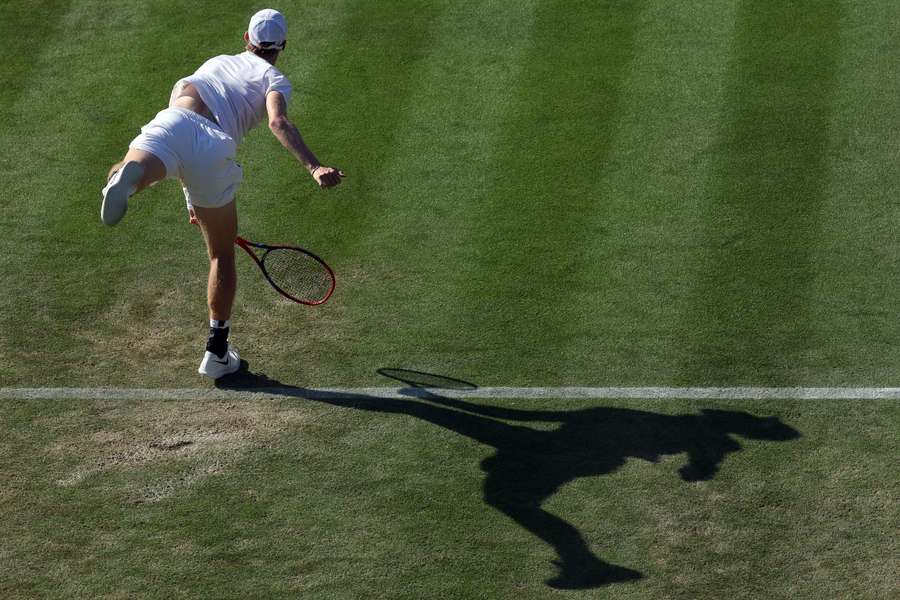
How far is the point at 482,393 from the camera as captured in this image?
896 cm

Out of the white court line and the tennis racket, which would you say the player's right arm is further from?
the white court line

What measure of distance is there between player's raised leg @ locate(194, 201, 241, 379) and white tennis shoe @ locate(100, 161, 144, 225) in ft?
2.62

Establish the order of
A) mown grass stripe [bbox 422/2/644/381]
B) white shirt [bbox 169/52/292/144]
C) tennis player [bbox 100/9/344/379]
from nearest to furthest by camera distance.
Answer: tennis player [bbox 100/9/344/379]
white shirt [bbox 169/52/292/144]
mown grass stripe [bbox 422/2/644/381]

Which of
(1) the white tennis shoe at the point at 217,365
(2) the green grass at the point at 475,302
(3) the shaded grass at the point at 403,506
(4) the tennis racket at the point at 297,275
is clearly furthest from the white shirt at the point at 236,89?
(3) the shaded grass at the point at 403,506

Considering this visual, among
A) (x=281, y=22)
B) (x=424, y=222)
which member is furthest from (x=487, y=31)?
(x=281, y=22)

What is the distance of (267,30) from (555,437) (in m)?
3.39

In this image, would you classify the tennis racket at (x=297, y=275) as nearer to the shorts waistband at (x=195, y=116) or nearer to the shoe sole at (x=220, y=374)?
the shoe sole at (x=220, y=374)

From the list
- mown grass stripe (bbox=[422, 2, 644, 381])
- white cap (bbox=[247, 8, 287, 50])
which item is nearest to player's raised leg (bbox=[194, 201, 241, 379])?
white cap (bbox=[247, 8, 287, 50])

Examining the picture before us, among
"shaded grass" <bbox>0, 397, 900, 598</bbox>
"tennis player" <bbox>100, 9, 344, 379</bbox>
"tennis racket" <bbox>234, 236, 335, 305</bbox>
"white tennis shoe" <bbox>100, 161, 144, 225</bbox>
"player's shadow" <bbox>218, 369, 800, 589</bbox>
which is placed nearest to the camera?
"shaded grass" <bbox>0, 397, 900, 598</bbox>

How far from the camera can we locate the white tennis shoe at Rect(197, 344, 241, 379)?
916 centimetres

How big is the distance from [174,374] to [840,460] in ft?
14.5

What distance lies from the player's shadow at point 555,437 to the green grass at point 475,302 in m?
0.03

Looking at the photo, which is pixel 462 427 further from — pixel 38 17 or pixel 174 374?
pixel 38 17

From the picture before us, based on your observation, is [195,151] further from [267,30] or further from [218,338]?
[218,338]
